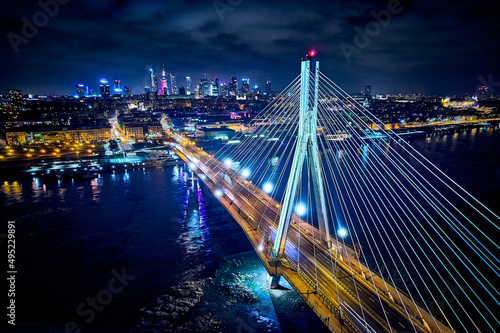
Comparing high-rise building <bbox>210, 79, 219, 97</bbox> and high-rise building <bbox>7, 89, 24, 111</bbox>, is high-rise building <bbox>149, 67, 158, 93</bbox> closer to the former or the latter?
high-rise building <bbox>210, 79, 219, 97</bbox>

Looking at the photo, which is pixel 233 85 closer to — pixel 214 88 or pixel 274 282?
pixel 214 88

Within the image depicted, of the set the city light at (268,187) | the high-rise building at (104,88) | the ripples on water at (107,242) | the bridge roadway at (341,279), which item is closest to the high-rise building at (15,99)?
the high-rise building at (104,88)

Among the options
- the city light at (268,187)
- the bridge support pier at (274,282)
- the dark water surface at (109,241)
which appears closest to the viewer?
the bridge support pier at (274,282)

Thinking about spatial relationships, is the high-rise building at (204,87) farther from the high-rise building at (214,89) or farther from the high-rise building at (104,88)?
the high-rise building at (104,88)

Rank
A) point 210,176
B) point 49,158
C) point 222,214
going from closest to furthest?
point 222,214 < point 210,176 < point 49,158

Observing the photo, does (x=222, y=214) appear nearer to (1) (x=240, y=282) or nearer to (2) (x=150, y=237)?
(2) (x=150, y=237)

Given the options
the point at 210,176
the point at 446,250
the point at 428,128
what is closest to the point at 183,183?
the point at 210,176

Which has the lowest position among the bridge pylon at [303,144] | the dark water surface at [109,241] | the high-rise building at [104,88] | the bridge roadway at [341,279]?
the dark water surface at [109,241]

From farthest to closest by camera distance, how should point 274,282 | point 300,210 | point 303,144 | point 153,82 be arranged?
point 153,82 < point 300,210 < point 274,282 < point 303,144

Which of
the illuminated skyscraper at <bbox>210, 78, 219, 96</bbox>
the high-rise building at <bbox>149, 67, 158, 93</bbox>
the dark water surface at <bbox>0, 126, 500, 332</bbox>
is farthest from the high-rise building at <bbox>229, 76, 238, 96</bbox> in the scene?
the dark water surface at <bbox>0, 126, 500, 332</bbox>

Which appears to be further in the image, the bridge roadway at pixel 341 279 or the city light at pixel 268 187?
the city light at pixel 268 187

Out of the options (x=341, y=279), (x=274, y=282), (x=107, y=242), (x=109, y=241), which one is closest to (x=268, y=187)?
(x=109, y=241)
